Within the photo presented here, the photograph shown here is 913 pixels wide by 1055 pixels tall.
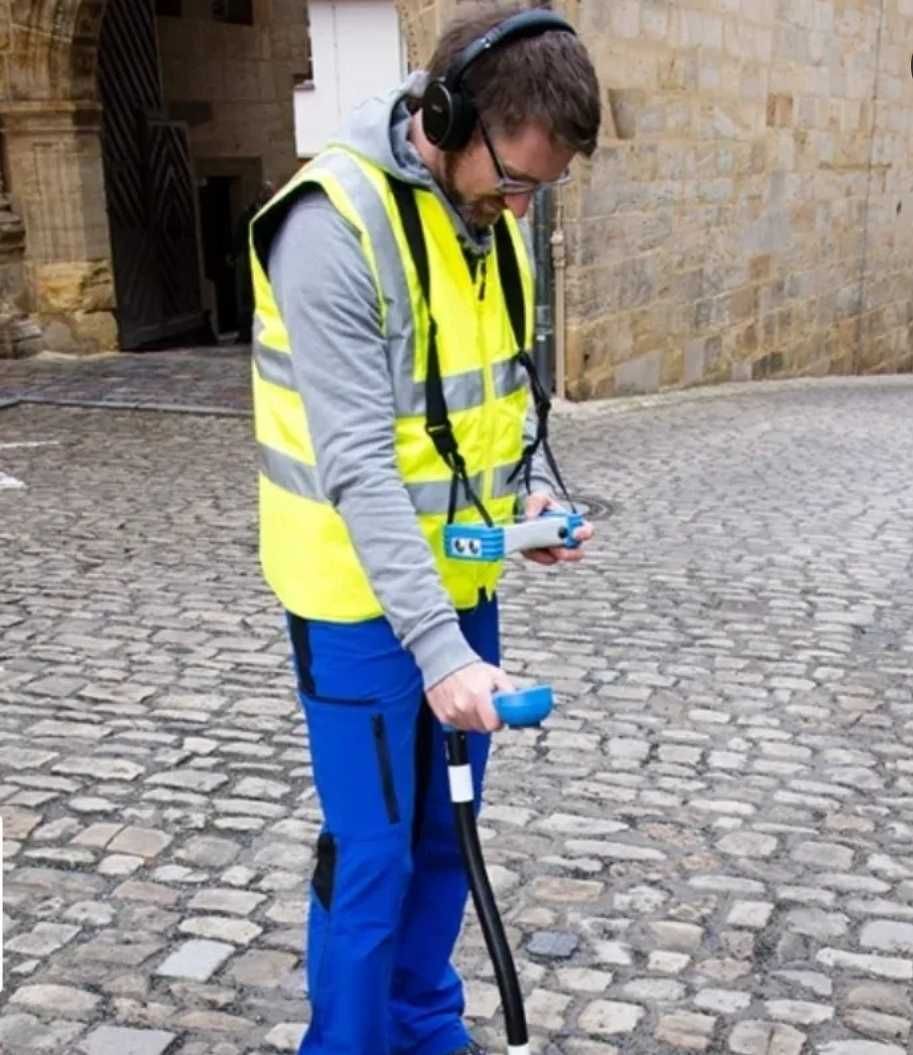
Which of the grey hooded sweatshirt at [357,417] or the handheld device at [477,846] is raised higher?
the grey hooded sweatshirt at [357,417]

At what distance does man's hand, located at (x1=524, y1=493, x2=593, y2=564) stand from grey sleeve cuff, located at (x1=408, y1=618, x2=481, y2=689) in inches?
11.9

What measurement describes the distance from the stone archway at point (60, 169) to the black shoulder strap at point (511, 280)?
1224 cm

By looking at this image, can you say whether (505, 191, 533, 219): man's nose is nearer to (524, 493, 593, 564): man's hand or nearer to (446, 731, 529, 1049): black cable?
(524, 493, 593, 564): man's hand

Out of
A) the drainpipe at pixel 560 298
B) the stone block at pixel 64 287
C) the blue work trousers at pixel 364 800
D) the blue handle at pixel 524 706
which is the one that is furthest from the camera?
the stone block at pixel 64 287

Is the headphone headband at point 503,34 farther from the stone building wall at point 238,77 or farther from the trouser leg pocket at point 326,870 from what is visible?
the stone building wall at point 238,77

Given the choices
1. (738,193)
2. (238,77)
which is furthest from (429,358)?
(238,77)

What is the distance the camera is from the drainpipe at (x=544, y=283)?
35.5ft

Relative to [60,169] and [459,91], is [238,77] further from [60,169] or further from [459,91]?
[459,91]

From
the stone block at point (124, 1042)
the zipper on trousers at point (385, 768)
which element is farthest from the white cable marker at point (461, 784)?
the stone block at point (124, 1042)

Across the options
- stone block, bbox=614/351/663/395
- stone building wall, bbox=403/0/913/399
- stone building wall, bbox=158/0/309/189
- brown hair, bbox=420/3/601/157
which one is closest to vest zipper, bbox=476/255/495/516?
brown hair, bbox=420/3/601/157

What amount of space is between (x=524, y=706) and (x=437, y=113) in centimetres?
77

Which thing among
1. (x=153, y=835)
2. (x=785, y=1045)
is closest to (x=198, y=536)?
(x=153, y=835)

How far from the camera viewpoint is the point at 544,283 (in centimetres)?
1104

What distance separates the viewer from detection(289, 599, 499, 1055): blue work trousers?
2.13 m
